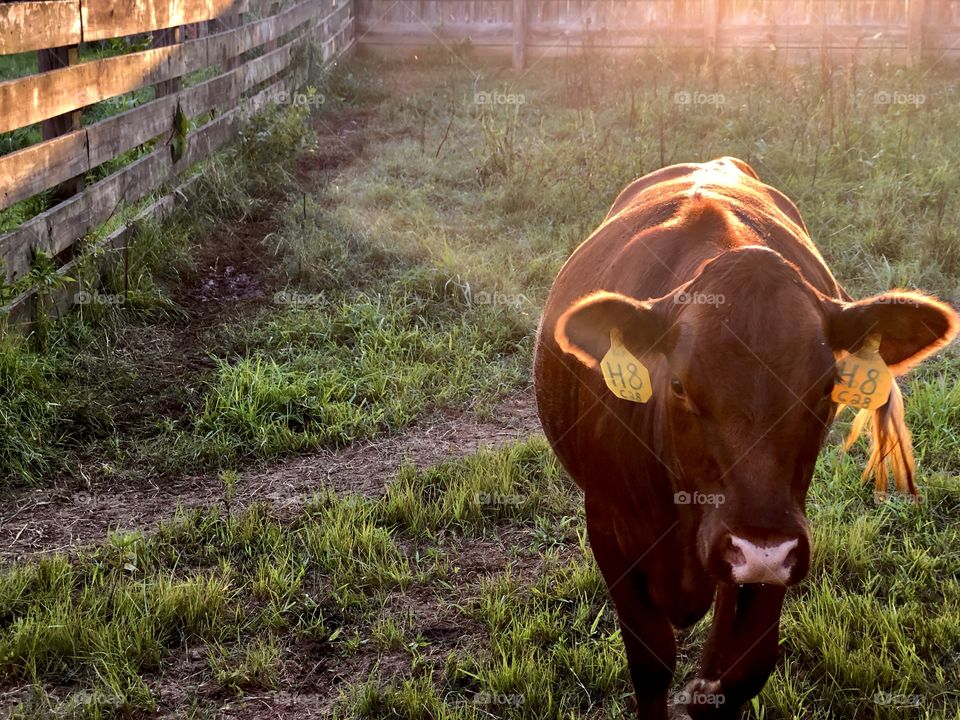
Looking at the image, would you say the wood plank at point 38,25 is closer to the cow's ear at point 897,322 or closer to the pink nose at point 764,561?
the cow's ear at point 897,322

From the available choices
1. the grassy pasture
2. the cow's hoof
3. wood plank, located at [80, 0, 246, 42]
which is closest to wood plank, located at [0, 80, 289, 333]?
the grassy pasture

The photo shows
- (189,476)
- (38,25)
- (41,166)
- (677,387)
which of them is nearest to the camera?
(677,387)

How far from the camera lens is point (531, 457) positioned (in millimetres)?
4578

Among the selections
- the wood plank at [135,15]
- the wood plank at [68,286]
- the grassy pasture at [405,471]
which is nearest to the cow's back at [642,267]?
the grassy pasture at [405,471]

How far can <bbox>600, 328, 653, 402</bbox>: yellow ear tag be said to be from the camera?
2.51 m

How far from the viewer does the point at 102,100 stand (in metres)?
6.52

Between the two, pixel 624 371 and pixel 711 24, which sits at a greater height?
pixel 711 24

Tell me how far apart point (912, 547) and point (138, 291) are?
426 cm

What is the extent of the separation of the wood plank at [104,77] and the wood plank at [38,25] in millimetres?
145

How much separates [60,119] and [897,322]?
4600mm

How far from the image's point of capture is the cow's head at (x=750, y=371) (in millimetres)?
2193

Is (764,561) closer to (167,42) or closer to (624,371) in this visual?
(624,371)

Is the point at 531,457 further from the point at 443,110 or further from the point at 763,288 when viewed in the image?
the point at 443,110

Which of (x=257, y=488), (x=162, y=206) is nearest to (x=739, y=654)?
(x=257, y=488)
